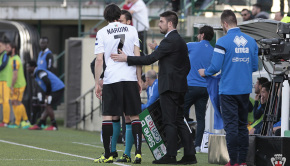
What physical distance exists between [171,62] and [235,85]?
1016 mm

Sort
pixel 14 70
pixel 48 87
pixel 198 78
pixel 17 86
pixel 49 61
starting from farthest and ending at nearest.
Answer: pixel 17 86 < pixel 14 70 < pixel 49 61 < pixel 48 87 < pixel 198 78

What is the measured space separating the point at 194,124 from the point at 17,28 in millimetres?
9334

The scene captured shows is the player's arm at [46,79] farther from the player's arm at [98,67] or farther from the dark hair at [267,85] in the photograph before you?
the player's arm at [98,67]

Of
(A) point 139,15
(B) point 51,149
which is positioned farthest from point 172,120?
(A) point 139,15

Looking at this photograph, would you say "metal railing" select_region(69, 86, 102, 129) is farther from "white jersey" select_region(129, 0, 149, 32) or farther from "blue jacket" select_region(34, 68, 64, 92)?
"white jersey" select_region(129, 0, 149, 32)

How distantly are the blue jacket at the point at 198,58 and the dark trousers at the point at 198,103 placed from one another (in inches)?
4.2

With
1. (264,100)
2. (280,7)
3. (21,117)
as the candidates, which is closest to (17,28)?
(21,117)

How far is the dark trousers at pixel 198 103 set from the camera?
41.5ft

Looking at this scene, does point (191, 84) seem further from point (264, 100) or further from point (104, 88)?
point (104, 88)

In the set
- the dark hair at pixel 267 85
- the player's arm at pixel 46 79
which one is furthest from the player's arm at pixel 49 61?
the dark hair at pixel 267 85

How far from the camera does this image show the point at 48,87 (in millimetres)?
18953

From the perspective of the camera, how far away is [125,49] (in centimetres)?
1000

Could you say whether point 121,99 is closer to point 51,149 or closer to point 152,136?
point 152,136

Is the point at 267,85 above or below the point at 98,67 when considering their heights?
below
